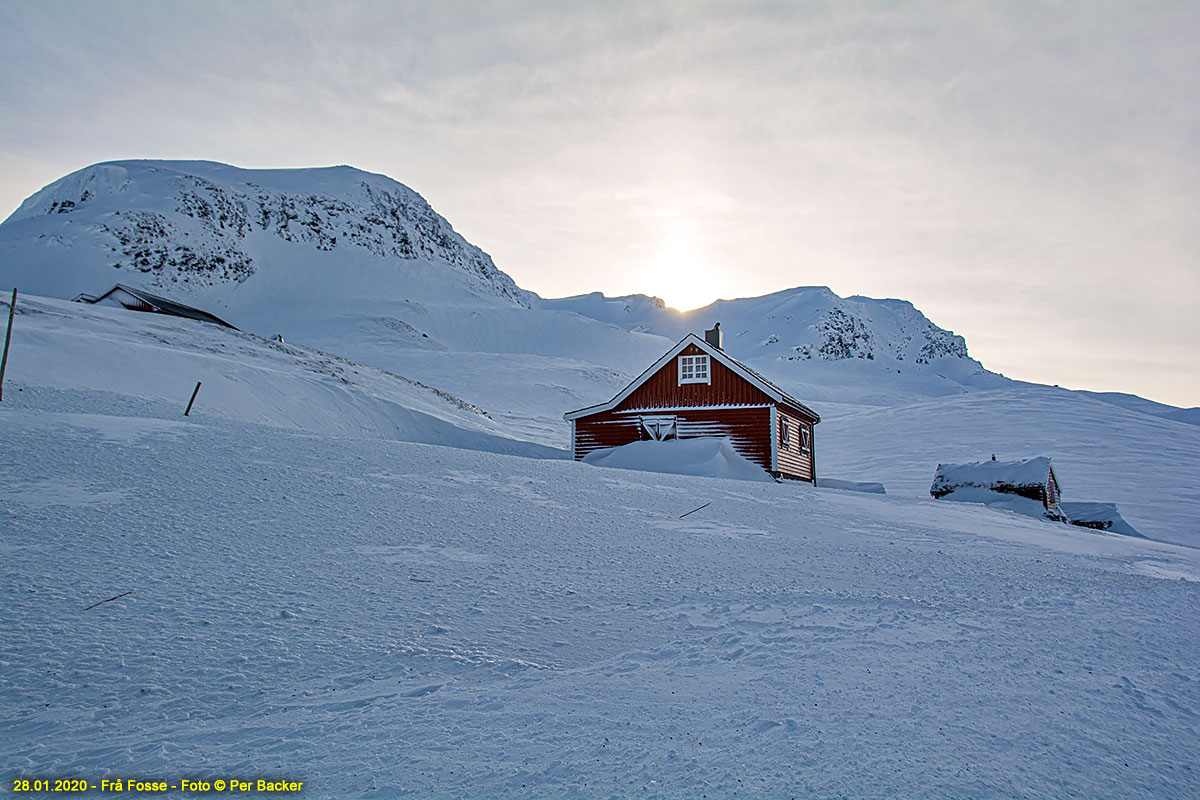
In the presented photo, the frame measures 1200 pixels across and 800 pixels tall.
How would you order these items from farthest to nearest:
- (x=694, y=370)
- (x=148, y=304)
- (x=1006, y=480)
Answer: (x=148, y=304) → (x=1006, y=480) → (x=694, y=370)

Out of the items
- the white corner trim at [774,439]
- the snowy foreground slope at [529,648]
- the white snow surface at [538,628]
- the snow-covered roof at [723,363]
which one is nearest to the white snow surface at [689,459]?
the white corner trim at [774,439]

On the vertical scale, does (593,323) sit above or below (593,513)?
above

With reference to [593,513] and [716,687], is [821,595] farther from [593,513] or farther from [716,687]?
[593,513]

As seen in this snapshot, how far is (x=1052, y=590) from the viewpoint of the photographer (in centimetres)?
735

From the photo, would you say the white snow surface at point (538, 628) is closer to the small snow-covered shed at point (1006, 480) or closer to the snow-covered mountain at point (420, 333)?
the snow-covered mountain at point (420, 333)

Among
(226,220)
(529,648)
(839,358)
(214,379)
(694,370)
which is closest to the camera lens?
(529,648)

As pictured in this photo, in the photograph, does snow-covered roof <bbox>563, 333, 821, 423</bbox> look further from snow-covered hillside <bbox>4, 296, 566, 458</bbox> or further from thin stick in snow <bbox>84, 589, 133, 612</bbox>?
thin stick in snow <bbox>84, 589, 133, 612</bbox>

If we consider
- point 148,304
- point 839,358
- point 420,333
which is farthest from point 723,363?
point 839,358

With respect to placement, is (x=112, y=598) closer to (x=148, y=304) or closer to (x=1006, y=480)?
(x=1006, y=480)

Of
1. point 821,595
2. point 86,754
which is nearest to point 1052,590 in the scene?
point 821,595

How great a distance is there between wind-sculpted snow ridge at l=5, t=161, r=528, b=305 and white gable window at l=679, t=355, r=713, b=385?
7046 centimetres

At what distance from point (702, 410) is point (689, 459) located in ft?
12.0

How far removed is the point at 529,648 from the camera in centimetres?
475

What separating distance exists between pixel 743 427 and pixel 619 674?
18.4 metres
